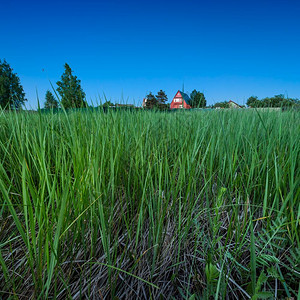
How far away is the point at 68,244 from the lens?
1.92 ft

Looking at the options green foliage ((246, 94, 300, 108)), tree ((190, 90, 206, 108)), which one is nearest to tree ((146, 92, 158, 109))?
tree ((190, 90, 206, 108))

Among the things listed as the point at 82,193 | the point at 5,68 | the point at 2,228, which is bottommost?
the point at 2,228

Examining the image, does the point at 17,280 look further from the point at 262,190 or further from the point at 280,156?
the point at 280,156

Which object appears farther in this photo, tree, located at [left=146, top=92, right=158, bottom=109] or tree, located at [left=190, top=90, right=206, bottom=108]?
tree, located at [left=146, top=92, right=158, bottom=109]

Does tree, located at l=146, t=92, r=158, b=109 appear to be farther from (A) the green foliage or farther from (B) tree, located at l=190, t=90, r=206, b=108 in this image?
(A) the green foliage

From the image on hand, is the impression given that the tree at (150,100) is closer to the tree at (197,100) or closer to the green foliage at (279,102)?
the tree at (197,100)

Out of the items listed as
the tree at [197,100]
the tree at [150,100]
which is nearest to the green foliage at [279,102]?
the tree at [197,100]

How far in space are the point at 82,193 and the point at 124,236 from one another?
21 cm

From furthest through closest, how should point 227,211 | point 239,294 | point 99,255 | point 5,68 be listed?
point 5,68, point 227,211, point 99,255, point 239,294

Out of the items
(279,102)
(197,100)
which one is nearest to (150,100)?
(197,100)

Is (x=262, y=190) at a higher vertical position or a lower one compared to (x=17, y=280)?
higher

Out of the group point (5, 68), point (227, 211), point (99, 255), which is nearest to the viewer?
point (99, 255)

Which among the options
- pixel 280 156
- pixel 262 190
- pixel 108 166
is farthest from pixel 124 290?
pixel 280 156

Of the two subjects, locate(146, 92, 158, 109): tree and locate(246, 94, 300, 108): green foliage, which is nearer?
locate(246, 94, 300, 108): green foliage
